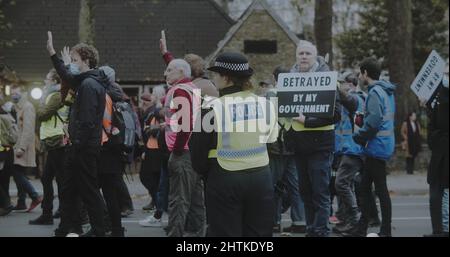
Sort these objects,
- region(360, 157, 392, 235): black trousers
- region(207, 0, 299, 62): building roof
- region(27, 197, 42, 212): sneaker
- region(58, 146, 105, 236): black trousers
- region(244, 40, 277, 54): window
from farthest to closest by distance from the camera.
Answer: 1. region(244, 40, 277, 54): window
2. region(207, 0, 299, 62): building roof
3. region(27, 197, 42, 212): sneaker
4. region(360, 157, 392, 235): black trousers
5. region(58, 146, 105, 236): black trousers

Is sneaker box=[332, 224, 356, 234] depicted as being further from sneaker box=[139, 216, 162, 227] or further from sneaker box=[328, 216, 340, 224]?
sneaker box=[139, 216, 162, 227]

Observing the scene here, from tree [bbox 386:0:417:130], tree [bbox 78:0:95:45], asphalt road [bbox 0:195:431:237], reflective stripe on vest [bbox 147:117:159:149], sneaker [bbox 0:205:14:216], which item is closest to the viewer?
asphalt road [bbox 0:195:431:237]

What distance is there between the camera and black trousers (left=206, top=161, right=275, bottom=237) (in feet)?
19.7

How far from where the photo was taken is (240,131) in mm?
6117

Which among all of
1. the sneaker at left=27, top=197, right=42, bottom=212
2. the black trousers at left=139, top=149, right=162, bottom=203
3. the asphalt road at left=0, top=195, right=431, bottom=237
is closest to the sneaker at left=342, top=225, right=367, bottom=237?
the asphalt road at left=0, top=195, right=431, bottom=237

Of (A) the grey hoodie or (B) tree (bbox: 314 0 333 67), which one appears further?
(B) tree (bbox: 314 0 333 67)

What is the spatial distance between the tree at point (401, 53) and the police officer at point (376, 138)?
13.2 meters

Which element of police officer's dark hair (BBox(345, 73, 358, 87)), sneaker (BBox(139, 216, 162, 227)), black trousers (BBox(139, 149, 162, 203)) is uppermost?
police officer's dark hair (BBox(345, 73, 358, 87))

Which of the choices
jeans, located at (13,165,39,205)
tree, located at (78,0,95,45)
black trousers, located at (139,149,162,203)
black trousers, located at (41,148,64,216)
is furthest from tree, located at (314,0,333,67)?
black trousers, located at (41,148,64,216)

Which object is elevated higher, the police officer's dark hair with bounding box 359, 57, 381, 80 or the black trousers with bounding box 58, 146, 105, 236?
the police officer's dark hair with bounding box 359, 57, 381, 80

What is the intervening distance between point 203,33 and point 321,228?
78.2ft

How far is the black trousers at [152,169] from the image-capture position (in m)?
11.7

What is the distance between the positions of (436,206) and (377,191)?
71 centimetres

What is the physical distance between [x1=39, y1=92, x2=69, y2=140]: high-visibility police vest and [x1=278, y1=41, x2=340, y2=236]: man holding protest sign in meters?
3.17
